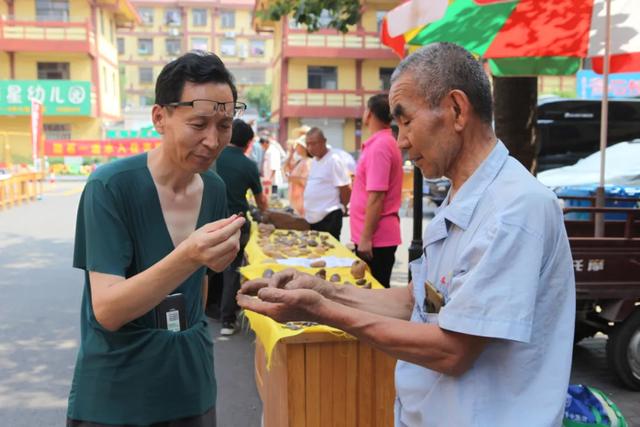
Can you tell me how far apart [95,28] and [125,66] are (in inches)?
1127

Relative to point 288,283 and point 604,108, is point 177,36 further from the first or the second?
point 288,283

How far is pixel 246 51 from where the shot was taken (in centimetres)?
5956

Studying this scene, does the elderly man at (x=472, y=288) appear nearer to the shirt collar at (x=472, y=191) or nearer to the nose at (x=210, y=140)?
the shirt collar at (x=472, y=191)

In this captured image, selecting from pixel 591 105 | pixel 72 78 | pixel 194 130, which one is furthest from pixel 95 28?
pixel 194 130

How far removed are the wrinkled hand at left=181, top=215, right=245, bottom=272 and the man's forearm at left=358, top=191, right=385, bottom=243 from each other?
3.12m

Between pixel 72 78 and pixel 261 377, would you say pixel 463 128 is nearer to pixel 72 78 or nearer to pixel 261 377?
pixel 261 377

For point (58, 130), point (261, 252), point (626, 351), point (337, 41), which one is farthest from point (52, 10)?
point (626, 351)

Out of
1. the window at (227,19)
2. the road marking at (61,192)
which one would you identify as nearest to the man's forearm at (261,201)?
the road marking at (61,192)

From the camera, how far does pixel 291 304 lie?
1.42 meters

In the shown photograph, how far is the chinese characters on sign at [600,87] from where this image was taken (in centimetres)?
1261

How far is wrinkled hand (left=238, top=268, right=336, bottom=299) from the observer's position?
1.67 meters

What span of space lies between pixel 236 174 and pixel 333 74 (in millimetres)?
26706

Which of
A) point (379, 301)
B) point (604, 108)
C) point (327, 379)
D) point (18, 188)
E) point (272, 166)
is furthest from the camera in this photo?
point (18, 188)

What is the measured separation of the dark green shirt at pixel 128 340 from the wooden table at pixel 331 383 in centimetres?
120
